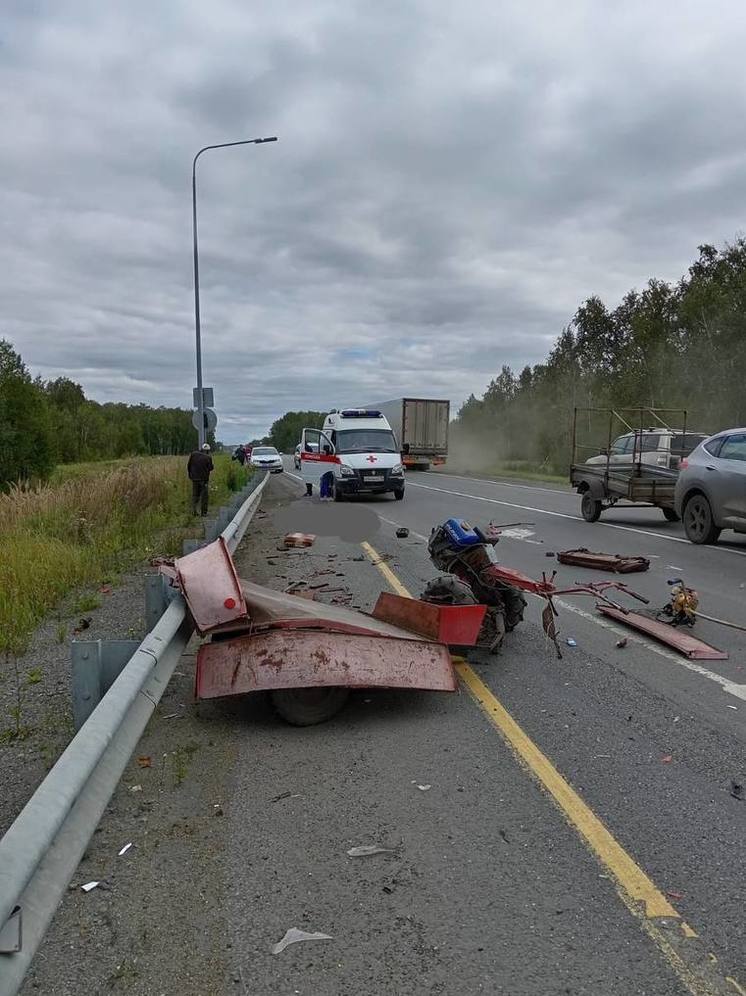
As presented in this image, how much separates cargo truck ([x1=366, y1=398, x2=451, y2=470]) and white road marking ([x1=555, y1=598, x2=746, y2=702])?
34.3 metres

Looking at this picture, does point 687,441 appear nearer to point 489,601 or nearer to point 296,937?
point 489,601

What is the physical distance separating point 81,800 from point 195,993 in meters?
0.72

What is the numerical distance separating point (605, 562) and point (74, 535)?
8279 mm

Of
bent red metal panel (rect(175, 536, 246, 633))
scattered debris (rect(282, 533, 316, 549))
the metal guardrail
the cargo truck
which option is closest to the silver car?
scattered debris (rect(282, 533, 316, 549))

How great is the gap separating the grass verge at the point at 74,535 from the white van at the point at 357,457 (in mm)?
3665

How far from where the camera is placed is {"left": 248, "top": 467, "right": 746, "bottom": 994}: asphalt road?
106 inches

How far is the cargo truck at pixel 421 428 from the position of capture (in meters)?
42.7

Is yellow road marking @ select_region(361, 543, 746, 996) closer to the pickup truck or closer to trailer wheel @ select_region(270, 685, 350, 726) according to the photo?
trailer wheel @ select_region(270, 685, 350, 726)

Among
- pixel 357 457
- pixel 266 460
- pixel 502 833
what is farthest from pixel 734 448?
pixel 266 460

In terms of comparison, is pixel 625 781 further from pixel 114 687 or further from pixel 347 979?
pixel 114 687

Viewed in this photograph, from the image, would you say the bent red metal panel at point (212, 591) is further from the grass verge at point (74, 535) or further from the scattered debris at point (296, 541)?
the scattered debris at point (296, 541)

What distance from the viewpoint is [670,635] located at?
6.91 metres

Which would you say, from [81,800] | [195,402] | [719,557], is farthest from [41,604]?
[195,402]

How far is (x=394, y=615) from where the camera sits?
606cm
